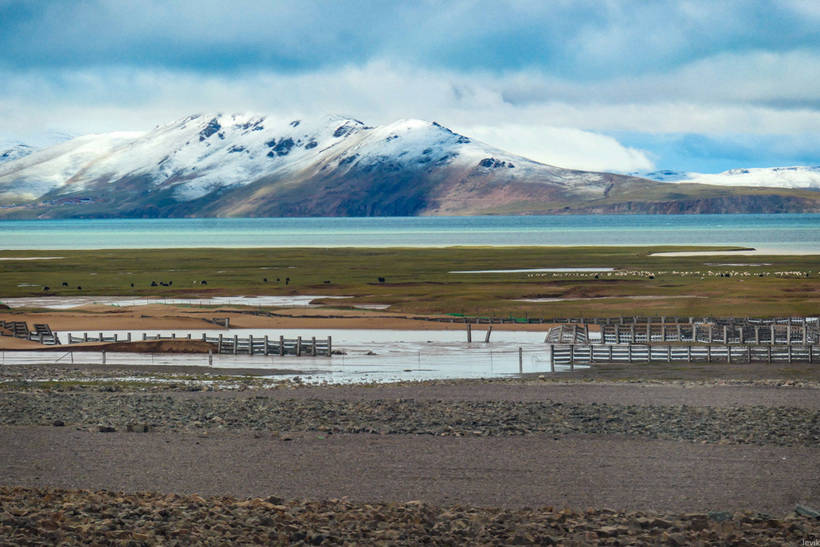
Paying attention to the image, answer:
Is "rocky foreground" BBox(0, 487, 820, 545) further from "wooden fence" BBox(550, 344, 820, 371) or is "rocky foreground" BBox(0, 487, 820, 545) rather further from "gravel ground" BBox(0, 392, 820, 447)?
"wooden fence" BBox(550, 344, 820, 371)

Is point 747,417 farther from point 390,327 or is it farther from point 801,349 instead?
point 390,327

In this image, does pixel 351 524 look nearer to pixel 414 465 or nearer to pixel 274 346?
pixel 414 465

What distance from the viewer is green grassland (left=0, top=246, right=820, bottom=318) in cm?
7344

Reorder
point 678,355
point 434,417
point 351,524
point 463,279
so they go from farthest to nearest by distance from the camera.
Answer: point 463,279 < point 678,355 < point 434,417 < point 351,524

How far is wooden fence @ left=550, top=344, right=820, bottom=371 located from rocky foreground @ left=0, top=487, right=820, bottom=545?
27.8 metres

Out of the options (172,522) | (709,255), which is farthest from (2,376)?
(709,255)

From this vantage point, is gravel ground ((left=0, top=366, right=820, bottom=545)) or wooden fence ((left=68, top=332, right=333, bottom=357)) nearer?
gravel ground ((left=0, top=366, right=820, bottom=545))

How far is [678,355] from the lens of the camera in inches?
1796

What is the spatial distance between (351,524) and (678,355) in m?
32.7

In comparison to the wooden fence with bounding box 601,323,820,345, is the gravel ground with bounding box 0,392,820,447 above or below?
above

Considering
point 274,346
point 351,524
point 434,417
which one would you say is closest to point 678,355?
point 274,346

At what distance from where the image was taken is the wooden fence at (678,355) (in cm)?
4394

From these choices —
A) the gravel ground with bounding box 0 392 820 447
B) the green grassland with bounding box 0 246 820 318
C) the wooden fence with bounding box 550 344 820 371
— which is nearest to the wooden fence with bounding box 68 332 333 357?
the wooden fence with bounding box 550 344 820 371

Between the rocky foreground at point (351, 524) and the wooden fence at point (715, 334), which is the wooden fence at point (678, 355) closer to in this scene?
the wooden fence at point (715, 334)
